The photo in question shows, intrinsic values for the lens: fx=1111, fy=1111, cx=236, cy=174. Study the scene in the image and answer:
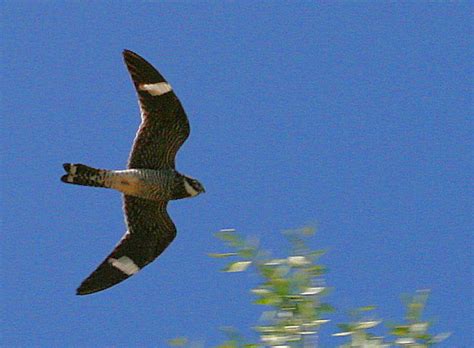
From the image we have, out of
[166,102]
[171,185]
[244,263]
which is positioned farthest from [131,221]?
[244,263]

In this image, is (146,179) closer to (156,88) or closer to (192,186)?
(192,186)

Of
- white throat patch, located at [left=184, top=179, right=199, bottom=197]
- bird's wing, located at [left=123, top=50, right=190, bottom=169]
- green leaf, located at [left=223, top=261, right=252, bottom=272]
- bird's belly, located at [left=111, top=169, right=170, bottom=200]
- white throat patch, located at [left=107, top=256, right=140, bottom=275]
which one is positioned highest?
bird's wing, located at [left=123, top=50, right=190, bottom=169]

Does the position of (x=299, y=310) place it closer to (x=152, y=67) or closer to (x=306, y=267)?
(x=306, y=267)

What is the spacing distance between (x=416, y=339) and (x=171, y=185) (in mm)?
4932

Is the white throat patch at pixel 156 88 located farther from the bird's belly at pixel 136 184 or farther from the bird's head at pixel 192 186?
the bird's head at pixel 192 186

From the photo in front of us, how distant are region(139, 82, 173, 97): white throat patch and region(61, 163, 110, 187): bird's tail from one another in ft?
2.35

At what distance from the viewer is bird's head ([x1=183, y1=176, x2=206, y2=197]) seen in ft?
28.9

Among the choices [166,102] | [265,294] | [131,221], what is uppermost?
[166,102]

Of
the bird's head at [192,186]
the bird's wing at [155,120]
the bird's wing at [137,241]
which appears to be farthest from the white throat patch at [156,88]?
the bird's wing at [137,241]

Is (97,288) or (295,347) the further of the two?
(97,288)

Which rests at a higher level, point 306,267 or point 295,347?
point 306,267

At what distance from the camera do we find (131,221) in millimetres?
8898

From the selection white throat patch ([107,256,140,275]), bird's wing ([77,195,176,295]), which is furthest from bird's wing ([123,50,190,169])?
white throat patch ([107,256,140,275])

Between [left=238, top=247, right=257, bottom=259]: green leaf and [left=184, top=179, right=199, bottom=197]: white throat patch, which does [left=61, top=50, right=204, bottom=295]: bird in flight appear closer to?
[left=184, top=179, right=199, bottom=197]: white throat patch
